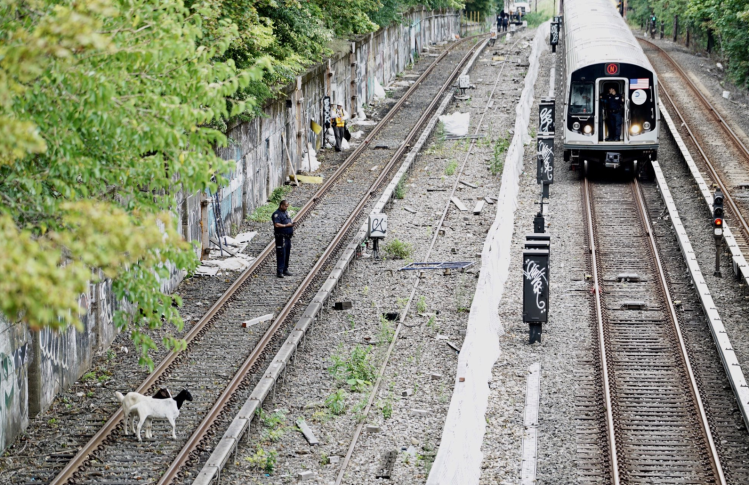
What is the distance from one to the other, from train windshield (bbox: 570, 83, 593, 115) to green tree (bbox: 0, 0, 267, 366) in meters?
16.9

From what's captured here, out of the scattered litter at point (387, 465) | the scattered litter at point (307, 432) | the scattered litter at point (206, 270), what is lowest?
the scattered litter at point (387, 465)

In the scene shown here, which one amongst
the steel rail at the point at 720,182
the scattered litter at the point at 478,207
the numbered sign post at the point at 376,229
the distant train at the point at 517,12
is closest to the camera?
the numbered sign post at the point at 376,229

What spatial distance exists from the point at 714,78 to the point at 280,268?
1317 inches

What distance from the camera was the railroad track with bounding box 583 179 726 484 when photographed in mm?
12188

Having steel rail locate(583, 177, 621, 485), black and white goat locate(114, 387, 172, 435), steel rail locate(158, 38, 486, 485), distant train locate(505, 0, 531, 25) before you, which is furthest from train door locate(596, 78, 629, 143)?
distant train locate(505, 0, 531, 25)

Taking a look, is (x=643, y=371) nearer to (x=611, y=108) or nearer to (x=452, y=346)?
(x=452, y=346)

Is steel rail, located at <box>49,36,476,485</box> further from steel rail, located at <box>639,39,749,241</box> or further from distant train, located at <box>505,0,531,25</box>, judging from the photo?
distant train, located at <box>505,0,531,25</box>

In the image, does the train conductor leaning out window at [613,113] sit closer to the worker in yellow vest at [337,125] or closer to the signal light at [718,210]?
the signal light at [718,210]

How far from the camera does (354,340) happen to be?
648 inches

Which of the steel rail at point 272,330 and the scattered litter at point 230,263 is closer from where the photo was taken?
the steel rail at point 272,330

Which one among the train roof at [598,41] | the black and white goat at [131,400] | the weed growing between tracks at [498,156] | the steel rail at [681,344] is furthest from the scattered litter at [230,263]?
the train roof at [598,41]

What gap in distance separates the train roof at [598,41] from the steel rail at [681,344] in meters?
3.63

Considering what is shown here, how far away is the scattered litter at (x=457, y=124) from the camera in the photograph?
33969 mm

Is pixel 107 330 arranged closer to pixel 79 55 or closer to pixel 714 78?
pixel 79 55
